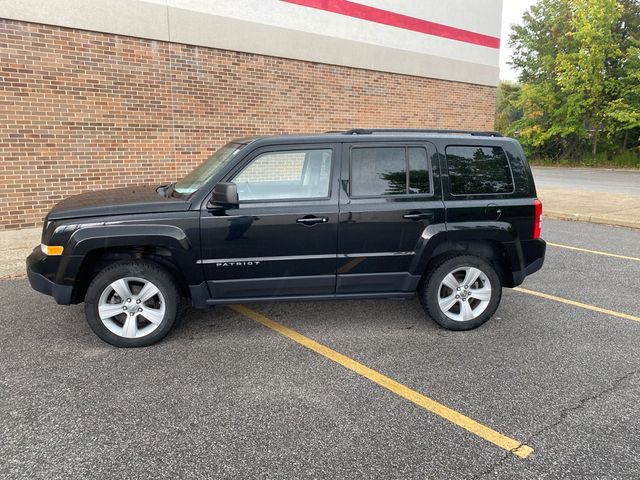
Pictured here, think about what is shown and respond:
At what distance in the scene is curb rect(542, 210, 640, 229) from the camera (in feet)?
31.1

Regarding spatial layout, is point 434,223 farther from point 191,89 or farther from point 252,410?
point 191,89

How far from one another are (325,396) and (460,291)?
1.78 metres

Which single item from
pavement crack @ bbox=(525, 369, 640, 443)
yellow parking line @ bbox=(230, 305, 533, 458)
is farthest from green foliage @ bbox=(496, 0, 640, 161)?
yellow parking line @ bbox=(230, 305, 533, 458)

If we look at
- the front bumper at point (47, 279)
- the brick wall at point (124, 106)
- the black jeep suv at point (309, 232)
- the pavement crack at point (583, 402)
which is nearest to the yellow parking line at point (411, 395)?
the pavement crack at point (583, 402)

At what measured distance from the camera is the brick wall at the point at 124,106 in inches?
310

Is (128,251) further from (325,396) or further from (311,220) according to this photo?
(325,396)

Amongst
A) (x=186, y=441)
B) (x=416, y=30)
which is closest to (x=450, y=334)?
(x=186, y=441)

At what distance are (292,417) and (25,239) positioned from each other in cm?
655

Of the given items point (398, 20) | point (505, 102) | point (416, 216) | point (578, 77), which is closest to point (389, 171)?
point (416, 216)

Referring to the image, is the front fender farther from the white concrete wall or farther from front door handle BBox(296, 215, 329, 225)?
the white concrete wall

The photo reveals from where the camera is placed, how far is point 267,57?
10.3 meters

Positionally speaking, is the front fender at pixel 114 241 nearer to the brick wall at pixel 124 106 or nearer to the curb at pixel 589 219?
the brick wall at pixel 124 106

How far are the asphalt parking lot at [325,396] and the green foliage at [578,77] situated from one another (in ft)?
99.7

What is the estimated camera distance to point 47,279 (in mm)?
3875
